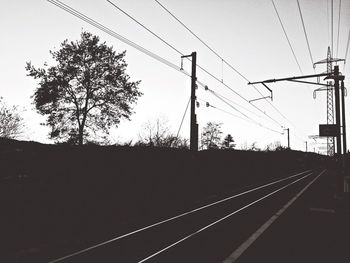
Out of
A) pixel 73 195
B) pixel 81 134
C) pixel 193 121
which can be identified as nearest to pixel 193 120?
pixel 193 121

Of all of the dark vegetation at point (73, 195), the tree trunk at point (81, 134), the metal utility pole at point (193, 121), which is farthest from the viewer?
the tree trunk at point (81, 134)

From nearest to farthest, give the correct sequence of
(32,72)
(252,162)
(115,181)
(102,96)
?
(115,181)
(32,72)
(102,96)
(252,162)

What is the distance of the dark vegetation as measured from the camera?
289 inches

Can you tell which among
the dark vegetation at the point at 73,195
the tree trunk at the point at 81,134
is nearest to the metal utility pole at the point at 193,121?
the dark vegetation at the point at 73,195

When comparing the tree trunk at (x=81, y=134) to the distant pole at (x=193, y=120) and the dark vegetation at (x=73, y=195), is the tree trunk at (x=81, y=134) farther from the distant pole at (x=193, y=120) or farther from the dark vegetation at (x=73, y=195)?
the distant pole at (x=193, y=120)

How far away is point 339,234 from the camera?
797cm

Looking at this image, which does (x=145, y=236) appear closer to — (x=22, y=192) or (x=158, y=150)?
(x=22, y=192)

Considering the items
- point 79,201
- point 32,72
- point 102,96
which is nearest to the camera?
point 79,201

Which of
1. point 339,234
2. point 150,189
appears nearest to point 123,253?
point 339,234

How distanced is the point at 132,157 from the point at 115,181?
2.00 metres

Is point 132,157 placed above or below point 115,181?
above

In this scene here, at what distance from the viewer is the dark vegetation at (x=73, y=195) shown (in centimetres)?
733

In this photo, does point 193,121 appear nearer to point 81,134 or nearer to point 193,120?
point 193,120

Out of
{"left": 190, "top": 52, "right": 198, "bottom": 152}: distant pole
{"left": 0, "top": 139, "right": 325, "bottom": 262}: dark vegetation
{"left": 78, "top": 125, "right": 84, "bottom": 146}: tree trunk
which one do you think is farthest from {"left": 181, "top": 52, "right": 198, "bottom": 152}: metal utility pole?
{"left": 78, "top": 125, "right": 84, "bottom": 146}: tree trunk
